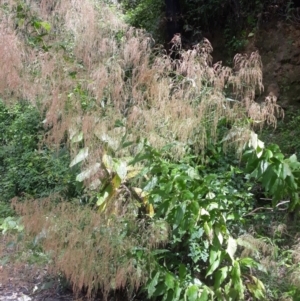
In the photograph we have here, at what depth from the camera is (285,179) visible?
96.2 inches

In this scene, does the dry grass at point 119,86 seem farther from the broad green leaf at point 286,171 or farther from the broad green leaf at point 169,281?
the broad green leaf at point 169,281

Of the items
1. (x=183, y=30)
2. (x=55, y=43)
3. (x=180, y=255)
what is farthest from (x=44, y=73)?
(x=183, y=30)

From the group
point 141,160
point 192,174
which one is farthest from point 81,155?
point 192,174

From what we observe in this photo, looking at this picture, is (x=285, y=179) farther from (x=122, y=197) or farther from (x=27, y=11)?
(x=27, y=11)

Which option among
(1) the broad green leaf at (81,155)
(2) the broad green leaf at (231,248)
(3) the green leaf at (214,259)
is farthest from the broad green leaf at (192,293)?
(1) the broad green leaf at (81,155)

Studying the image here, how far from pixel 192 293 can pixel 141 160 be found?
2.67ft

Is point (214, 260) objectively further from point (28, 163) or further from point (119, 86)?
point (28, 163)

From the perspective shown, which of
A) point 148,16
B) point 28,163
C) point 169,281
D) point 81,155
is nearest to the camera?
point 169,281

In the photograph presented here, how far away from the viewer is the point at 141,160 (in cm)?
267

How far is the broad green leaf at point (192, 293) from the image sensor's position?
97.7 inches

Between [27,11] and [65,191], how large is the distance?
164 cm

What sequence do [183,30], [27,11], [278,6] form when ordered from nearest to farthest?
[27,11] < [278,6] < [183,30]

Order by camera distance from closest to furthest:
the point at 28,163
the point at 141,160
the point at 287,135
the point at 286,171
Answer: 1. the point at 286,171
2. the point at 141,160
3. the point at 287,135
4. the point at 28,163

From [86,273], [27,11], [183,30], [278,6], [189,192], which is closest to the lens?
[189,192]
